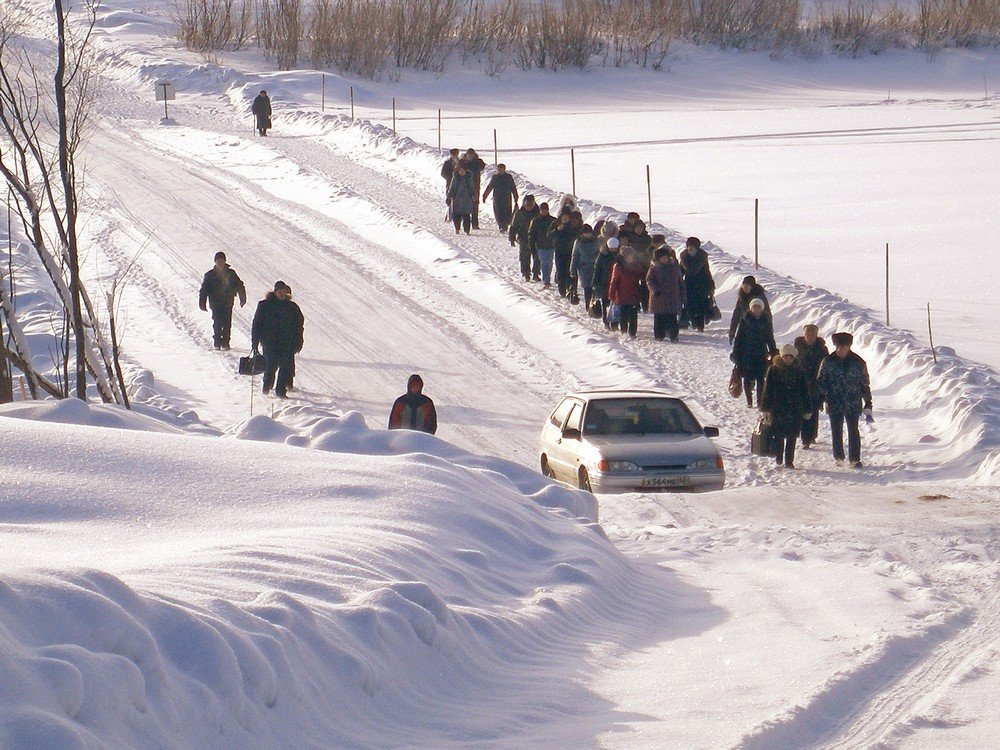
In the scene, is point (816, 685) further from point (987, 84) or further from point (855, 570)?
point (987, 84)

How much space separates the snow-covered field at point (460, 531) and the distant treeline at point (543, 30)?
105 feet

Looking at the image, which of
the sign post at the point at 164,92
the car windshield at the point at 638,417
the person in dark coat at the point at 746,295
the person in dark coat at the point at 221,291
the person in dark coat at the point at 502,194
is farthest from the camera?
the sign post at the point at 164,92

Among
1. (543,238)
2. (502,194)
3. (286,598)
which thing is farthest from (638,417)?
(502,194)

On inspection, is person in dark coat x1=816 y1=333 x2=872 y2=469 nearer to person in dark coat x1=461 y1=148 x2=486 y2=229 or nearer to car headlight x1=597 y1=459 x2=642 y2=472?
car headlight x1=597 y1=459 x2=642 y2=472

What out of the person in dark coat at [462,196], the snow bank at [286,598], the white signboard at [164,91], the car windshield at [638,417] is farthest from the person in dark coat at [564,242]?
the white signboard at [164,91]

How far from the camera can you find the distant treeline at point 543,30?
5875 cm

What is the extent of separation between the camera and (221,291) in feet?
59.7

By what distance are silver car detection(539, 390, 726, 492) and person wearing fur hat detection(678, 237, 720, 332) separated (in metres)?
5.45

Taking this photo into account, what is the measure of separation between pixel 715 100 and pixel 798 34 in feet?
44.4

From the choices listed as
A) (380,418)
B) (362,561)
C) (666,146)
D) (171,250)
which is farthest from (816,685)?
Result: (666,146)

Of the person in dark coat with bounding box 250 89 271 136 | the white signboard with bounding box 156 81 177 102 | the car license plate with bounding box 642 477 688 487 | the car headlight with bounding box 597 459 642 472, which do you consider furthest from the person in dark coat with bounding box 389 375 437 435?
the white signboard with bounding box 156 81 177 102

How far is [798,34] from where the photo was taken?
66.9 meters

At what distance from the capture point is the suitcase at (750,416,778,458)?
46.3 feet

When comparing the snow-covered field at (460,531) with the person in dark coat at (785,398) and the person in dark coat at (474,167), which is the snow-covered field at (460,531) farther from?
the person in dark coat at (474,167)
